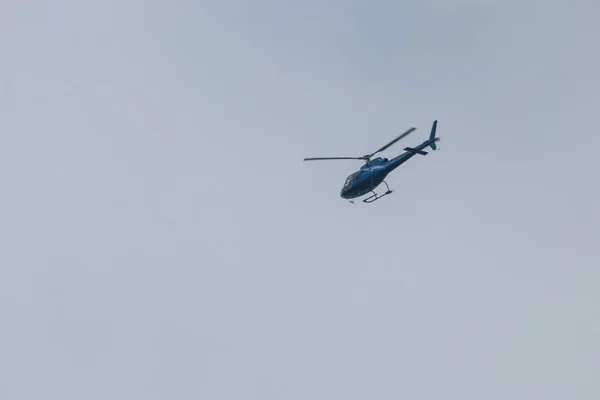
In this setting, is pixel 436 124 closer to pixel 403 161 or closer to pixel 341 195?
pixel 403 161

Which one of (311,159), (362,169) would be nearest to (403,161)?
(362,169)

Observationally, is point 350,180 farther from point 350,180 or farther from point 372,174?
point 372,174

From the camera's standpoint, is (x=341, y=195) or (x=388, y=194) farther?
(x=341, y=195)

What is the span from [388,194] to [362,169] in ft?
18.7

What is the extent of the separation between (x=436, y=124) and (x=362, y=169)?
930cm

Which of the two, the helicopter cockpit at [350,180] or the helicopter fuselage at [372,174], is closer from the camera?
the helicopter fuselage at [372,174]

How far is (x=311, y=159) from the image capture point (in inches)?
3223

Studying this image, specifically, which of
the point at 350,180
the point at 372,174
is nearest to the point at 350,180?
the point at 350,180

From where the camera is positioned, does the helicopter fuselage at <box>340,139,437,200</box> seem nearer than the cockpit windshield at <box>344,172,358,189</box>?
Yes

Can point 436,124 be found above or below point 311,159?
above

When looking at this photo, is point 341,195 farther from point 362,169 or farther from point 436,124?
point 436,124

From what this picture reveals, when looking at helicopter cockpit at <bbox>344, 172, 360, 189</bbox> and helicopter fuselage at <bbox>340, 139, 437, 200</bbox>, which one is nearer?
helicopter fuselage at <bbox>340, 139, 437, 200</bbox>

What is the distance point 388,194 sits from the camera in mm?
84125

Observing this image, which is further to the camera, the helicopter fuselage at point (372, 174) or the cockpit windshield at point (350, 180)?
the cockpit windshield at point (350, 180)
